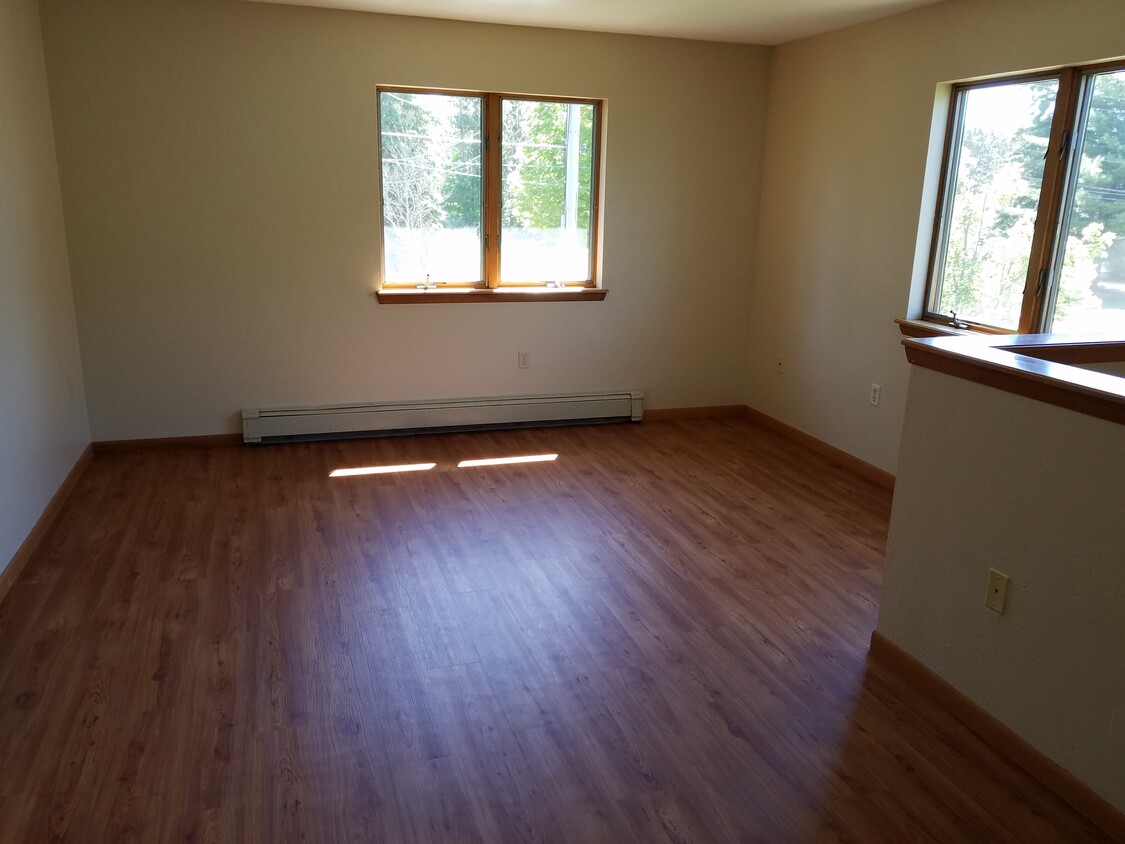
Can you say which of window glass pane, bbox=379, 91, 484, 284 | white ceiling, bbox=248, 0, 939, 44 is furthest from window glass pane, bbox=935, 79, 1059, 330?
window glass pane, bbox=379, 91, 484, 284

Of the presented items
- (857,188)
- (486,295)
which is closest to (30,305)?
(486,295)

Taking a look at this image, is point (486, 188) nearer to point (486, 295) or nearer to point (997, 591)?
point (486, 295)

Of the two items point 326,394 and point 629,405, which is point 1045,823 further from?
point 326,394

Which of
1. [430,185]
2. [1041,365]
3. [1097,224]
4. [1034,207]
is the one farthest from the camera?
[430,185]

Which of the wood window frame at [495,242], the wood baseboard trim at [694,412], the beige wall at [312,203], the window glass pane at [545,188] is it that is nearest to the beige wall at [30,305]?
the beige wall at [312,203]

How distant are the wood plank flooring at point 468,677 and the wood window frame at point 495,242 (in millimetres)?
1278

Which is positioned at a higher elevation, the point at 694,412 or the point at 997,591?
the point at 997,591

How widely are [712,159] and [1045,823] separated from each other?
4137 mm

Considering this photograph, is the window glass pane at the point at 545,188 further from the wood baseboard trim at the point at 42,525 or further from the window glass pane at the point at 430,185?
the wood baseboard trim at the point at 42,525

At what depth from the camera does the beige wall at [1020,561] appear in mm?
1950

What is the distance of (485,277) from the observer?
500cm

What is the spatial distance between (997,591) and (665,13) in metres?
3.26

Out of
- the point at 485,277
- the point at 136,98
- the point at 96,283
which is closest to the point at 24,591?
the point at 96,283

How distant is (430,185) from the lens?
479 centimetres
